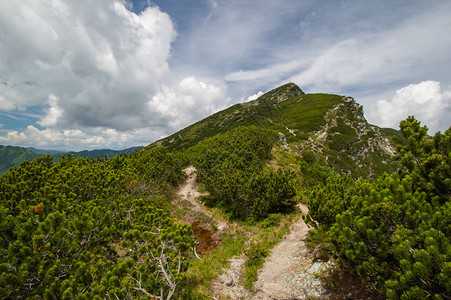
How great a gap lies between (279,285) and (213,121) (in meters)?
160

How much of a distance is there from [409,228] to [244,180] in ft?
49.8

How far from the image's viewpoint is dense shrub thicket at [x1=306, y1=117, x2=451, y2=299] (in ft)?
12.3

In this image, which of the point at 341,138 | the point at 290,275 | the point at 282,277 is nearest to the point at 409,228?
the point at 290,275

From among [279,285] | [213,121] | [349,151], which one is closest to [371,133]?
[349,151]

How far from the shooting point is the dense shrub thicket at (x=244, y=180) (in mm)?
16234

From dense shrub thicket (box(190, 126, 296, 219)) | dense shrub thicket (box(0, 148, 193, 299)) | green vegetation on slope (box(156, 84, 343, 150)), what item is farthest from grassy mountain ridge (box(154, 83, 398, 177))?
dense shrub thicket (box(0, 148, 193, 299))

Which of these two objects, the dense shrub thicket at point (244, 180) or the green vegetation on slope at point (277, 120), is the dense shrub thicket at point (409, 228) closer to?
the dense shrub thicket at point (244, 180)

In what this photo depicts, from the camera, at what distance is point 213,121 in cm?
16475

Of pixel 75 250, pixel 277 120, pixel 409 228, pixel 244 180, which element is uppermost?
pixel 277 120

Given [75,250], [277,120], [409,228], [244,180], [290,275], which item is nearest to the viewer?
[409,228]

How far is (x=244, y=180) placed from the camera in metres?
19.7

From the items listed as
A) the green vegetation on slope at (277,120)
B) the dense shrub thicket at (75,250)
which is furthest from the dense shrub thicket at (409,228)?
the green vegetation on slope at (277,120)

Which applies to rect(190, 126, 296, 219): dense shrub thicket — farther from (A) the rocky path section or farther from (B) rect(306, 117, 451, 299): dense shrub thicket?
(B) rect(306, 117, 451, 299): dense shrub thicket

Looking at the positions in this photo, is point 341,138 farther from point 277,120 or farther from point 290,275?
point 290,275
